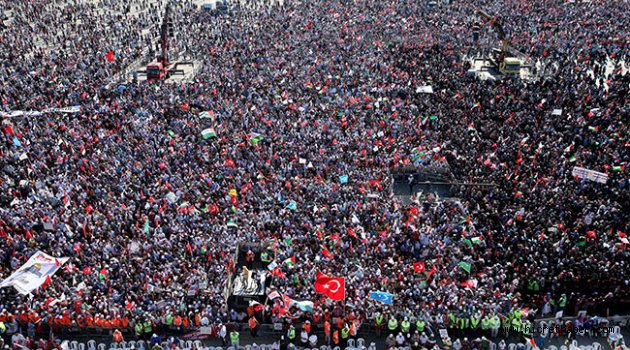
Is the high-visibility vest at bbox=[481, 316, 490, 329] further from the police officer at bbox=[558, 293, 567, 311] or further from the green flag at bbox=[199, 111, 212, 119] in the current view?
the green flag at bbox=[199, 111, 212, 119]

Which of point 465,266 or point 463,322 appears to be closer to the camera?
point 463,322

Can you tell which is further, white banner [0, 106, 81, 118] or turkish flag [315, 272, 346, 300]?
white banner [0, 106, 81, 118]

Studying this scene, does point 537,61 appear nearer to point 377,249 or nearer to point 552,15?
point 552,15

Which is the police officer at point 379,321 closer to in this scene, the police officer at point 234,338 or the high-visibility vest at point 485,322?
the high-visibility vest at point 485,322

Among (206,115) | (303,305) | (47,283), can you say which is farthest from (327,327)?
(206,115)

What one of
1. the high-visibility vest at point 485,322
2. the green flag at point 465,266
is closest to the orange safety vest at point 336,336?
the high-visibility vest at point 485,322

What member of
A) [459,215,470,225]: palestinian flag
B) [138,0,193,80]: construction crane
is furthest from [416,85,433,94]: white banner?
[138,0,193,80]: construction crane

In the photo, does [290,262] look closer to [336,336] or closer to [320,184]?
[336,336]
